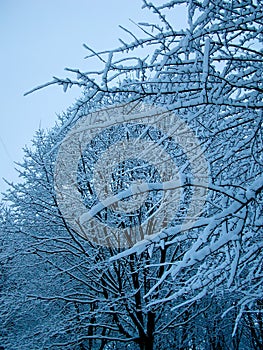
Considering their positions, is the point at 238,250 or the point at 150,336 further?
the point at 150,336

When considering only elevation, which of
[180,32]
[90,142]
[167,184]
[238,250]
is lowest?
→ [238,250]

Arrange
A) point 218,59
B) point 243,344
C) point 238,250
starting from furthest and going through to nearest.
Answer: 1. point 243,344
2. point 218,59
3. point 238,250

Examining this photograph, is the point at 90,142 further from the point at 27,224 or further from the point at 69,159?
the point at 27,224

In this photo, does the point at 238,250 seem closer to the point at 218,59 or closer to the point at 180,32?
the point at 218,59

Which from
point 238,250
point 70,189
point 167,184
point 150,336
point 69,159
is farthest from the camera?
point 69,159

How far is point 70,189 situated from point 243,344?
1218cm

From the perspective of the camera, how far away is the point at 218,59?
255 cm

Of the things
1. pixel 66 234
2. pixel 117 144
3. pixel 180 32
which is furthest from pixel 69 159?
pixel 180 32

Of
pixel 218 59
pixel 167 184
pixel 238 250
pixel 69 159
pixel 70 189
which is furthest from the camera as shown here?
pixel 69 159

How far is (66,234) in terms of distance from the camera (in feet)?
24.9

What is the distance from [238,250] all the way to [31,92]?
65.8 inches

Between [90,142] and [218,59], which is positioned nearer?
[218,59]

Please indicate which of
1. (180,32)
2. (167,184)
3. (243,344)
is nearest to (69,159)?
(180,32)

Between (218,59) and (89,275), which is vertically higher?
(218,59)
